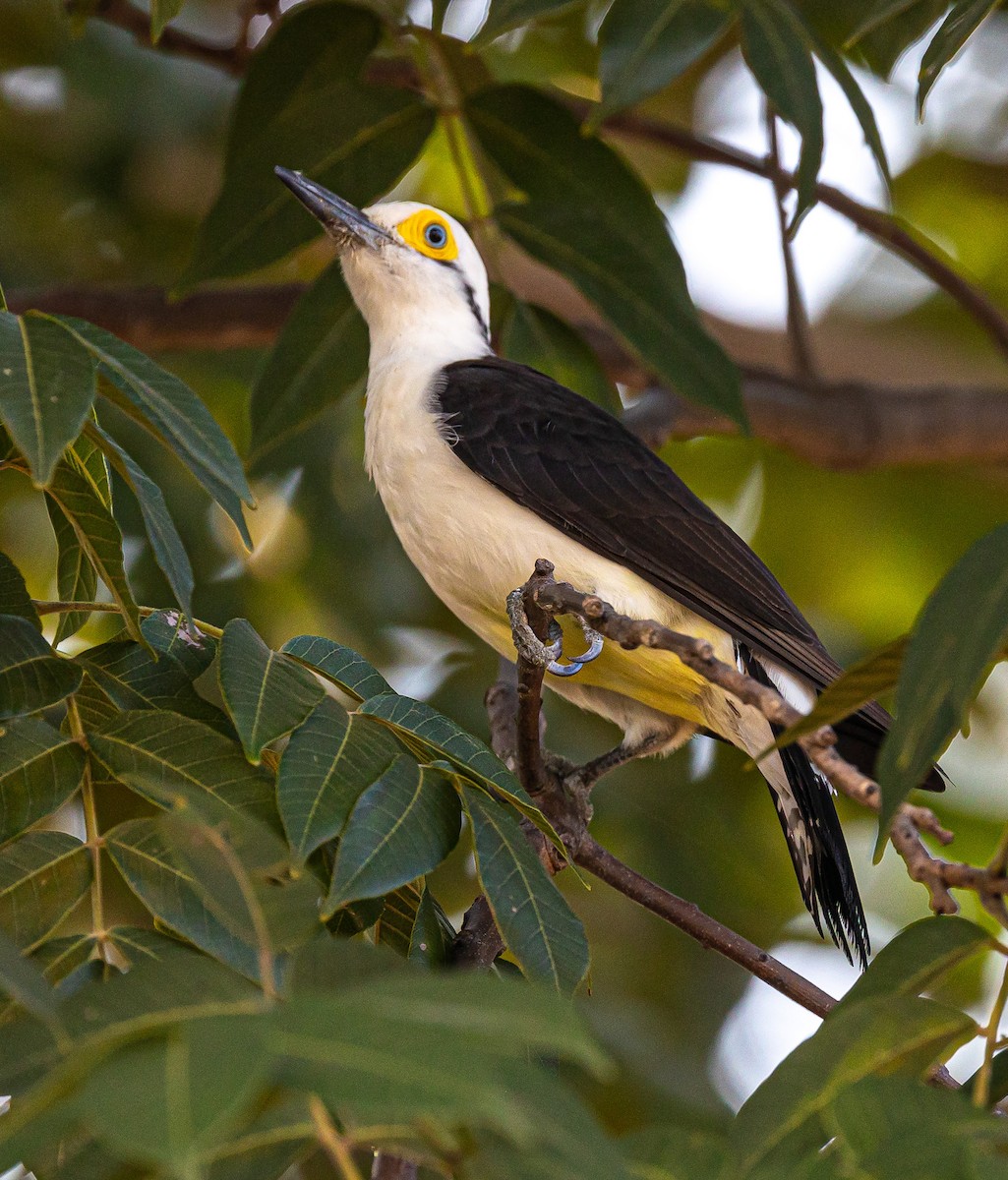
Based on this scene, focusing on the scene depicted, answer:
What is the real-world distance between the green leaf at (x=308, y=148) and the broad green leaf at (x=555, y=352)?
1.68ft

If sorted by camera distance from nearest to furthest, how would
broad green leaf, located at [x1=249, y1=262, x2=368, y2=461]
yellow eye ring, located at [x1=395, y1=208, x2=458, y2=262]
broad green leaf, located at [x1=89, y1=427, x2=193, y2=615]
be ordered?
broad green leaf, located at [x1=89, y1=427, x2=193, y2=615] < broad green leaf, located at [x1=249, y1=262, x2=368, y2=461] < yellow eye ring, located at [x1=395, y1=208, x2=458, y2=262]

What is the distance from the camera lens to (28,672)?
1776 millimetres

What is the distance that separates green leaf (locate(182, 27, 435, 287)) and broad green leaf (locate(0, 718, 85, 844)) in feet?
6.10

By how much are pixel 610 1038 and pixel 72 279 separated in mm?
3821

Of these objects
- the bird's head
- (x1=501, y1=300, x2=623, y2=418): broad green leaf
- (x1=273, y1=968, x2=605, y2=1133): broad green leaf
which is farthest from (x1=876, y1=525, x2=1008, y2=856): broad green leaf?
the bird's head

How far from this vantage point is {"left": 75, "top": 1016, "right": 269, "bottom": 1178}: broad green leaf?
91cm

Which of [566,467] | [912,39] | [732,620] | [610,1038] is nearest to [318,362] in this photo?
[566,467]

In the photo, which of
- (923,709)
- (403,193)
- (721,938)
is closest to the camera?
(923,709)

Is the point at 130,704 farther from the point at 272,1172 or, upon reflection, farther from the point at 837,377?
the point at 837,377

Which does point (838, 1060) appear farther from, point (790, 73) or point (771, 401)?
point (771, 401)

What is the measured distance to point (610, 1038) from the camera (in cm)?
297

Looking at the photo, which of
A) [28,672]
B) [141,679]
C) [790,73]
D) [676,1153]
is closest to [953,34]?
[790,73]

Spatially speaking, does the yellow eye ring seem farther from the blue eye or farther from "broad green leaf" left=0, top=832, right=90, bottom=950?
"broad green leaf" left=0, top=832, right=90, bottom=950

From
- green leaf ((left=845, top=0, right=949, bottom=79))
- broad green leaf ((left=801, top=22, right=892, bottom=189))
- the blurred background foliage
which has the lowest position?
the blurred background foliage
